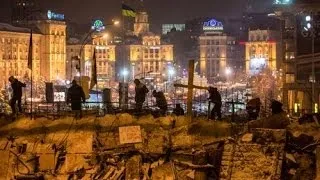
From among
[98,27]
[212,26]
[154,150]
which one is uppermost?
[212,26]

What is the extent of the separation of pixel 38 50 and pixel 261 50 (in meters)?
41.8

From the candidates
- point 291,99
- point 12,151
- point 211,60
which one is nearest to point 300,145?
point 12,151

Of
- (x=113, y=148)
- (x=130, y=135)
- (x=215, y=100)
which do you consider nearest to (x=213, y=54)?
(x=215, y=100)

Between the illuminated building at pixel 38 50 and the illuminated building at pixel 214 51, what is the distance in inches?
1236

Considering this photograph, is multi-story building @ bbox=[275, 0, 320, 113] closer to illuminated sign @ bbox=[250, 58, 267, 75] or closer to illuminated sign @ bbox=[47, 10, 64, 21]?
illuminated sign @ bbox=[250, 58, 267, 75]

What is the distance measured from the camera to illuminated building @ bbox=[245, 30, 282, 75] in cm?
10700

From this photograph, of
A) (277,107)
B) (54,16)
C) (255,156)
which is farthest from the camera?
(54,16)

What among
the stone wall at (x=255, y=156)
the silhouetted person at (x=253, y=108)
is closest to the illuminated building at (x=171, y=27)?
the silhouetted person at (x=253, y=108)

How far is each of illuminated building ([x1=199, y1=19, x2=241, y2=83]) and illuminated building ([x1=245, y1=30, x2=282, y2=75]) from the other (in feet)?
45.8

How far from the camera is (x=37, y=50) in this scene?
111812 millimetres

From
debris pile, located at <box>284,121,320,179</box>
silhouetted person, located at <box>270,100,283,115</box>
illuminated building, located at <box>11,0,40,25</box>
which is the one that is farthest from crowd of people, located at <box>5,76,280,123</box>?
illuminated building, located at <box>11,0,40,25</box>

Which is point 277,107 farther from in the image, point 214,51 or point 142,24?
point 214,51

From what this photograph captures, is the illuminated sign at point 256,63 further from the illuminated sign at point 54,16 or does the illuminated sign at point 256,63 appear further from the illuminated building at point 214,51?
the illuminated sign at point 54,16

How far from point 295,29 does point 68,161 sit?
1936 inches
